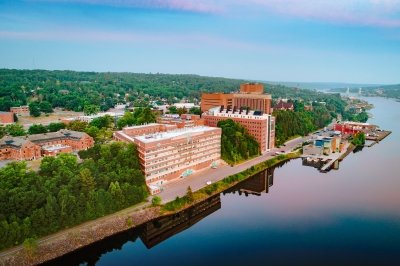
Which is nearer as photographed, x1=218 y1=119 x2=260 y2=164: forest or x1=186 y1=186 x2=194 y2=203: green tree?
x1=186 y1=186 x2=194 y2=203: green tree

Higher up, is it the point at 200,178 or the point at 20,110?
the point at 20,110

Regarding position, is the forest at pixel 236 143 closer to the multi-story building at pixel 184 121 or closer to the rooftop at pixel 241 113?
the rooftop at pixel 241 113

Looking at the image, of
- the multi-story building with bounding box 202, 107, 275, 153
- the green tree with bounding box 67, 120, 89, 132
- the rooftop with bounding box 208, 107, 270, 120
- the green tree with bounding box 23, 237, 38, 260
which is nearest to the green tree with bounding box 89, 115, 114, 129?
the green tree with bounding box 67, 120, 89, 132

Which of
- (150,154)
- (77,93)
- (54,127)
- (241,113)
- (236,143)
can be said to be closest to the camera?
(150,154)

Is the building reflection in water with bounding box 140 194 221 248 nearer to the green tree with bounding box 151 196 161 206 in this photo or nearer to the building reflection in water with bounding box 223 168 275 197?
the green tree with bounding box 151 196 161 206

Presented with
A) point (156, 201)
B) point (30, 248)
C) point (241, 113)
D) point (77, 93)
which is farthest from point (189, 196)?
point (77, 93)

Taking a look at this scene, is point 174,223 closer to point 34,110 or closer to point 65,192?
point 65,192

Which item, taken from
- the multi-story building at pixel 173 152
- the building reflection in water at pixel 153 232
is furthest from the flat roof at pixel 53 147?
the building reflection in water at pixel 153 232

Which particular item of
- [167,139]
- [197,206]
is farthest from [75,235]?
[167,139]
